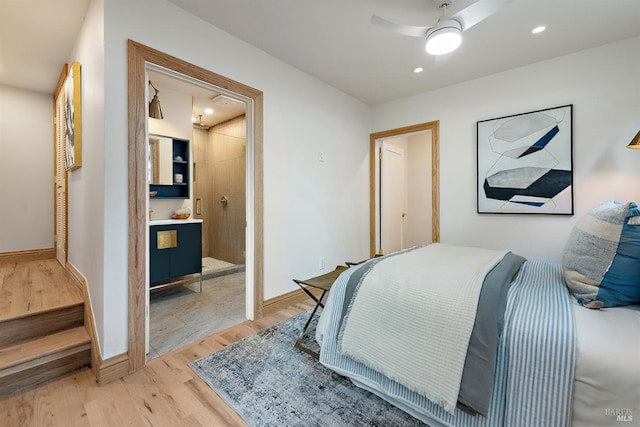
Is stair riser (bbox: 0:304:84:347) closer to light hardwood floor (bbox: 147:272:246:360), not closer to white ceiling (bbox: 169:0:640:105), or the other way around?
light hardwood floor (bbox: 147:272:246:360)

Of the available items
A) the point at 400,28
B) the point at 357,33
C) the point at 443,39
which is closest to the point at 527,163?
the point at 443,39

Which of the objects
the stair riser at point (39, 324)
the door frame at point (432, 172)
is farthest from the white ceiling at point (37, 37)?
the door frame at point (432, 172)

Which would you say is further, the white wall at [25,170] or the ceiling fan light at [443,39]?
the white wall at [25,170]

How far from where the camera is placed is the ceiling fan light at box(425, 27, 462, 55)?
67.9 inches

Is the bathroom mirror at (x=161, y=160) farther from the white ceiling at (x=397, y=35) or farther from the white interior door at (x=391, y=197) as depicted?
the white interior door at (x=391, y=197)

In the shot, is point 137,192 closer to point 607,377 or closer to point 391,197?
point 607,377

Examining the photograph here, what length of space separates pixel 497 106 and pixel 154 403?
3973 mm

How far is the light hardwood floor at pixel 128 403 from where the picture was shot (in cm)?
137

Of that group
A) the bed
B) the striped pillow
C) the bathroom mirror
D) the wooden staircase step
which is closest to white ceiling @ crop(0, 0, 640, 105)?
the bathroom mirror

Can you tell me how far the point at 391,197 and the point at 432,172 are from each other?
1069 millimetres

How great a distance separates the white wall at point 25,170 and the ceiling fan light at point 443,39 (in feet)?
15.9

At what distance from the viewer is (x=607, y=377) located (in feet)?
2.94

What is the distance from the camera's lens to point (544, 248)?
2.71 m

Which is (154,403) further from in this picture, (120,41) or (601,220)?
(601,220)
